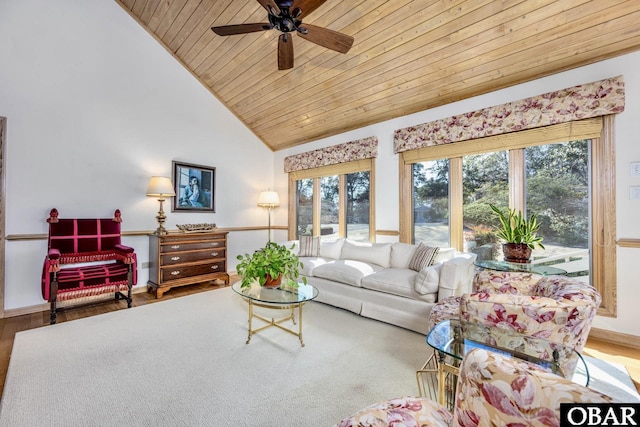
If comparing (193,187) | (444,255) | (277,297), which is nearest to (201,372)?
(277,297)

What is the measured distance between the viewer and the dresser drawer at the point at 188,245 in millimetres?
3832

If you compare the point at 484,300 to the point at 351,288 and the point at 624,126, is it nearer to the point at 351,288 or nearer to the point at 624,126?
the point at 351,288

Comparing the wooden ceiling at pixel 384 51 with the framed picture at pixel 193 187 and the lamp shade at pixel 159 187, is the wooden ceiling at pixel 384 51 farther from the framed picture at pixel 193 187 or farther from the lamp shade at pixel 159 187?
the lamp shade at pixel 159 187

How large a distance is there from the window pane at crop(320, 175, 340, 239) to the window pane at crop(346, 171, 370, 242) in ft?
0.80

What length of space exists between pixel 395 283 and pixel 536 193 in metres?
1.75

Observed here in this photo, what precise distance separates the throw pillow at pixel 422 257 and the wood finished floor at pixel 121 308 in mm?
1386

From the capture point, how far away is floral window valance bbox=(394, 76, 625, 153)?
241 centimetres

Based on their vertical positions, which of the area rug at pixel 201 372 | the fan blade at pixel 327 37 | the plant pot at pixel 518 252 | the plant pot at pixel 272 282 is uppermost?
the fan blade at pixel 327 37

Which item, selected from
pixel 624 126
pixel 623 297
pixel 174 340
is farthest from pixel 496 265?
pixel 174 340

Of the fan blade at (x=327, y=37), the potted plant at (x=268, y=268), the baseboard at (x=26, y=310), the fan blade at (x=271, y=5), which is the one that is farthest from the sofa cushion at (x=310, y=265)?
the baseboard at (x=26, y=310)

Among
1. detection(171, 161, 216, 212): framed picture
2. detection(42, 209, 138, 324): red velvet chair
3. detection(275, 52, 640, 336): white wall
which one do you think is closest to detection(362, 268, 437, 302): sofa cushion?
detection(275, 52, 640, 336): white wall

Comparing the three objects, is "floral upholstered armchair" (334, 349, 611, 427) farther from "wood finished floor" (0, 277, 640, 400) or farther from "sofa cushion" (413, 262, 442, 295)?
"wood finished floor" (0, 277, 640, 400)

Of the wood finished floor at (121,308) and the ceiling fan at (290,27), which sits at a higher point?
the ceiling fan at (290,27)

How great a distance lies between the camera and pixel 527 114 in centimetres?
279
